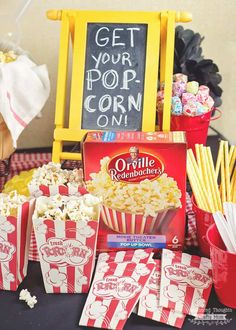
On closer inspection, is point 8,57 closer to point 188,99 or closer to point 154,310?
point 188,99

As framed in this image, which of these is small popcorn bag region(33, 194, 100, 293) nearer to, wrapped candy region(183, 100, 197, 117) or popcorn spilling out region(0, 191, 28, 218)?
popcorn spilling out region(0, 191, 28, 218)

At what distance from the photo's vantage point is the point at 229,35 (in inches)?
74.0

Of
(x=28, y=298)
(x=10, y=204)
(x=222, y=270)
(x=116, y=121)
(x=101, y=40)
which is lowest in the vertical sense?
(x=28, y=298)

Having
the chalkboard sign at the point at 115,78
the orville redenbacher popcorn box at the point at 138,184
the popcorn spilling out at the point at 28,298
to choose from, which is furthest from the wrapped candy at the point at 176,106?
the popcorn spilling out at the point at 28,298

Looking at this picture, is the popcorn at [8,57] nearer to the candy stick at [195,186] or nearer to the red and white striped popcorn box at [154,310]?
the candy stick at [195,186]

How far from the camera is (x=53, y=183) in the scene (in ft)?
3.77

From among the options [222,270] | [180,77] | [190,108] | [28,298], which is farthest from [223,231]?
[180,77]

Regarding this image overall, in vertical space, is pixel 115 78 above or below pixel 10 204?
above

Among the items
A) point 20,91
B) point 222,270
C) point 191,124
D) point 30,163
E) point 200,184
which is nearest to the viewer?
point 222,270

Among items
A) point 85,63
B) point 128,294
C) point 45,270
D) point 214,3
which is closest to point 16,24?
point 85,63

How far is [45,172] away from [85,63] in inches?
17.5

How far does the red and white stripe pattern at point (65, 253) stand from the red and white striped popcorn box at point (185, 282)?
18 cm

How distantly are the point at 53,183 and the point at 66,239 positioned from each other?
7.5 inches

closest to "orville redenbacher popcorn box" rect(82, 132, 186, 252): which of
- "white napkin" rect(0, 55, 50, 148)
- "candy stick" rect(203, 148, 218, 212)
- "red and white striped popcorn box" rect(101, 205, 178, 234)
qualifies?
"red and white striped popcorn box" rect(101, 205, 178, 234)
